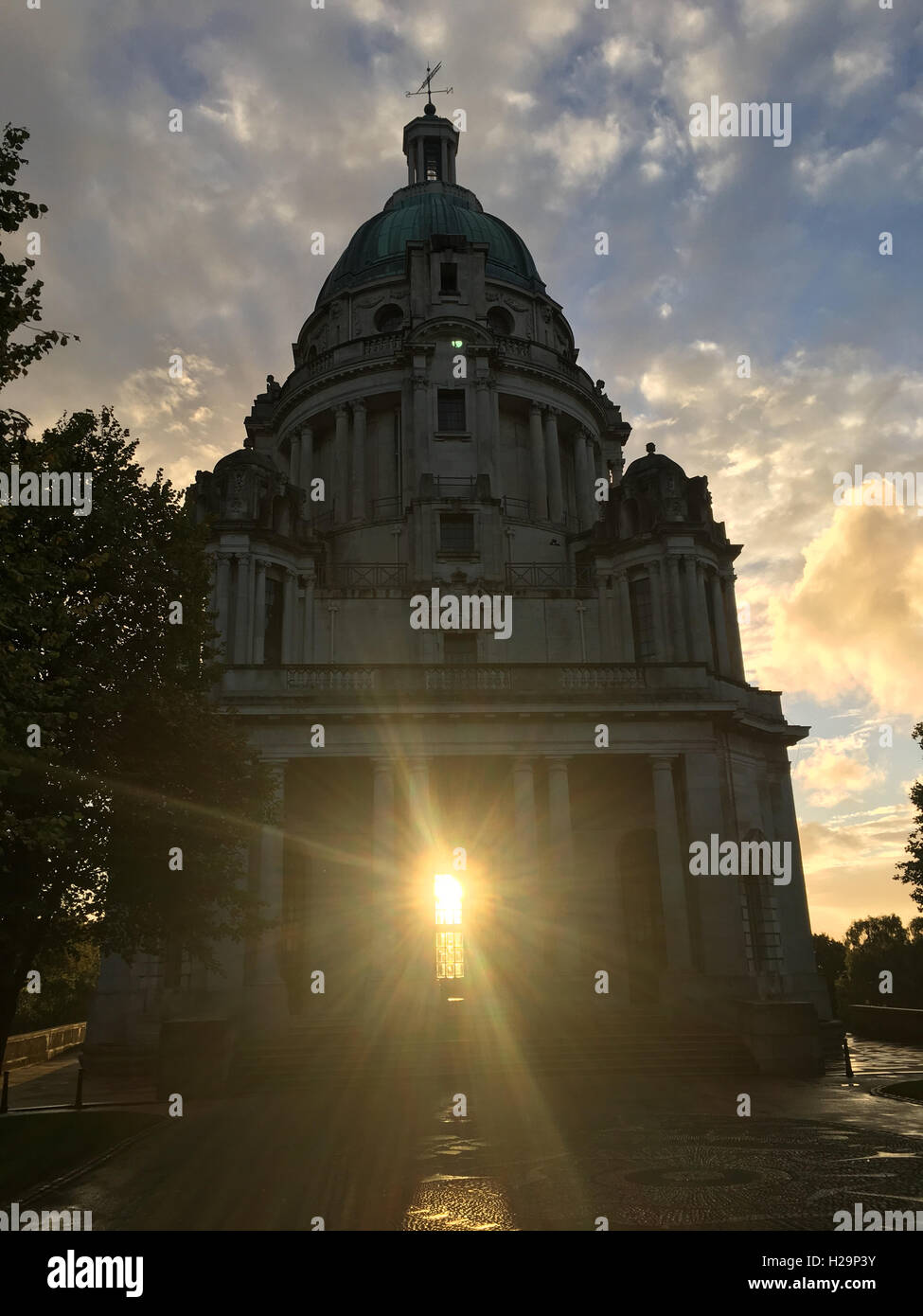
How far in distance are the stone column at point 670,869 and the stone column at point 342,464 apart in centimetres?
2157

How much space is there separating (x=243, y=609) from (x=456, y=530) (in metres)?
10.5

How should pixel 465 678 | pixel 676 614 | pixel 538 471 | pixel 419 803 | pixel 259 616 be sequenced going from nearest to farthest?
pixel 419 803 < pixel 465 678 < pixel 259 616 < pixel 676 614 < pixel 538 471

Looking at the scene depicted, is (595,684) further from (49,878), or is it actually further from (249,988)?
(49,878)

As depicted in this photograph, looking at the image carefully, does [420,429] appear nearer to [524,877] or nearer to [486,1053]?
[524,877]

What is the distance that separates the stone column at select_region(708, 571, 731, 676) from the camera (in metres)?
38.1

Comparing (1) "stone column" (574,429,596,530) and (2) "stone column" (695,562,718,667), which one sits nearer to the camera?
(2) "stone column" (695,562,718,667)

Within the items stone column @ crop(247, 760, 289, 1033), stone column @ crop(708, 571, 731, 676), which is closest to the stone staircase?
stone column @ crop(247, 760, 289, 1033)

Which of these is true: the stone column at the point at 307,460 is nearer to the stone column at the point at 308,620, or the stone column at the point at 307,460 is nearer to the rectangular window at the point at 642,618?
the stone column at the point at 308,620

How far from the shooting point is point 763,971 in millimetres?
32531

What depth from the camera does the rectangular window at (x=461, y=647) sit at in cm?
3796

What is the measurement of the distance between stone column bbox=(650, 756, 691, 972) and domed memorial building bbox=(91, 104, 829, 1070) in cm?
10

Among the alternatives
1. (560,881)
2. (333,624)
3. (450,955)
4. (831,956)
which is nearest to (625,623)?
(333,624)

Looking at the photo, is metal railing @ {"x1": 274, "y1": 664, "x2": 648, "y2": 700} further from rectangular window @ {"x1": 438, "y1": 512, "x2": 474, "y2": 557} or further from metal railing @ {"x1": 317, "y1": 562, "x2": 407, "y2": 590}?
rectangular window @ {"x1": 438, "y1": 512, "x2": 474, "y2": 557}

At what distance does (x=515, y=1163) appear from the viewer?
43.1ft
